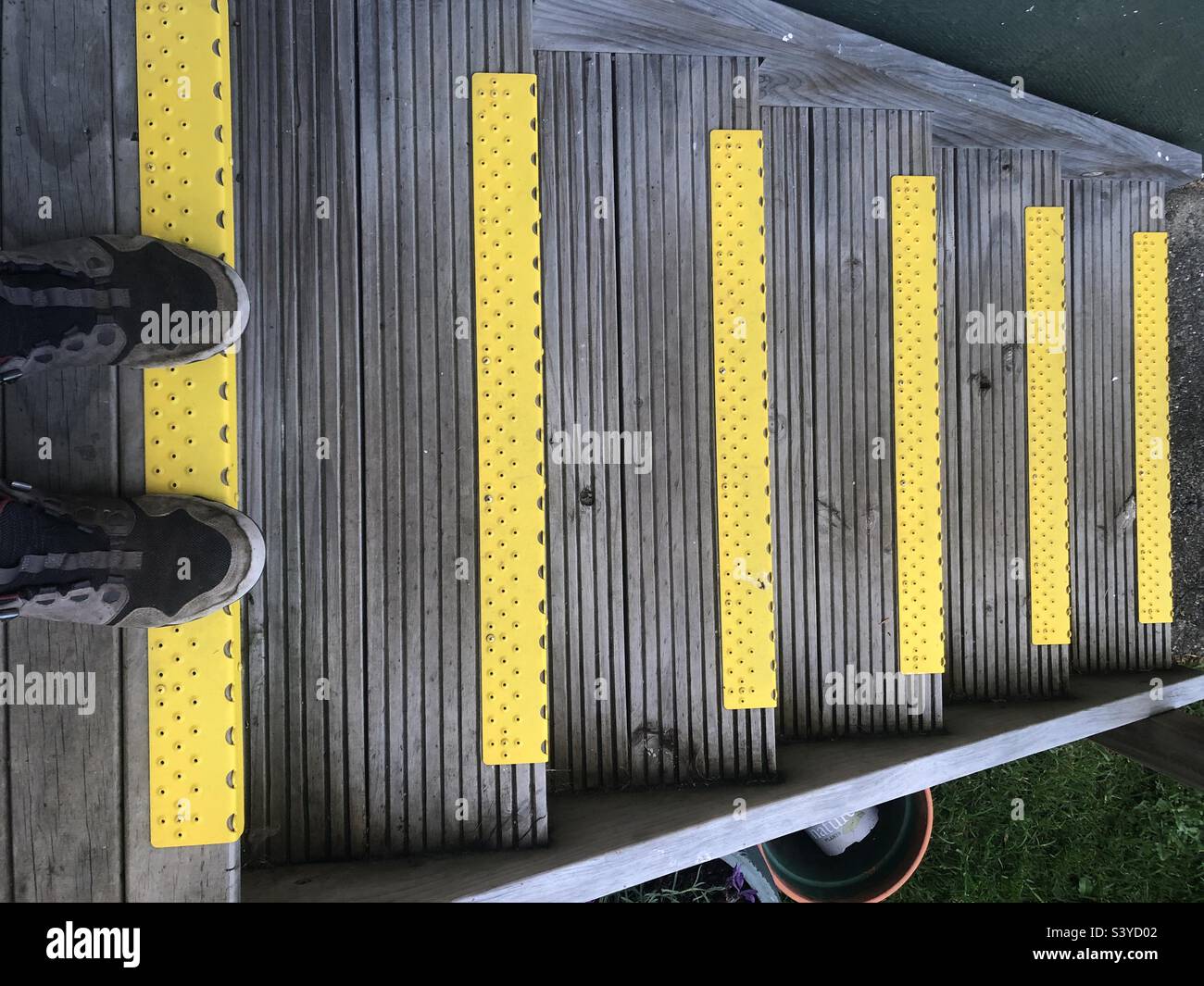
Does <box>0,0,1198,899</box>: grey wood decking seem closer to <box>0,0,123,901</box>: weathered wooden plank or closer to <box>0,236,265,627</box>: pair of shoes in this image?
<box>0,0,123,901</box>: weathered wooden plank

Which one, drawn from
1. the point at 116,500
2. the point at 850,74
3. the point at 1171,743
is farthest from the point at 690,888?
the point at 850,74

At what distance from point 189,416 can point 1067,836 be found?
5.27 m

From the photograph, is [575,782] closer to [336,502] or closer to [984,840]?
[336,502]

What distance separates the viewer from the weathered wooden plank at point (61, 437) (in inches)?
77.7

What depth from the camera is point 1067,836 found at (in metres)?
4.19

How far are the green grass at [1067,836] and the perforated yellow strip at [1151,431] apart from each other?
1.17 metres

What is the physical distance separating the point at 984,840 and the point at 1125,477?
2.34 m

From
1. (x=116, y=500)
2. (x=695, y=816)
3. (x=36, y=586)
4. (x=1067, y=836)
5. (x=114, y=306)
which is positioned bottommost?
(x=1067, y=836)

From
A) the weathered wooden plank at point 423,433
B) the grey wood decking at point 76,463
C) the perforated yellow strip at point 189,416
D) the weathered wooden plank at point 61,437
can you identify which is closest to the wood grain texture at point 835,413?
the weathered wooden plank at point 423,433

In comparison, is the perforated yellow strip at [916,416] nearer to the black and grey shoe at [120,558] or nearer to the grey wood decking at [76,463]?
the black and grey shoe at [120,558]

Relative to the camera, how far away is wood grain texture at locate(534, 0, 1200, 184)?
2.64 metres

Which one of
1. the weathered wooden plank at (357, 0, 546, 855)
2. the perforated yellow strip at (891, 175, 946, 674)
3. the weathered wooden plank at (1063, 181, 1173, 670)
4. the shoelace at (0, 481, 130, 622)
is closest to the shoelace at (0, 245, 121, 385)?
the shoelace at (0, 481, 130, 622)

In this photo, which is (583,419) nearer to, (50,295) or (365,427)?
(365,427)
